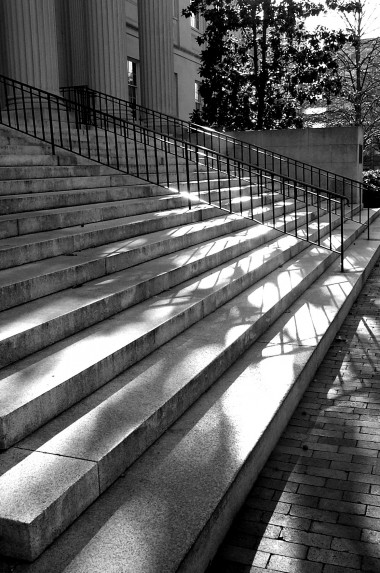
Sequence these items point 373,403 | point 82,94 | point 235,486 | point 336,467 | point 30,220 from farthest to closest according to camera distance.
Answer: point 82,94 → point 30,220 → point 373,403 → point 336,467 → point 235,486

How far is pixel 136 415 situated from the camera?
4.39 meters

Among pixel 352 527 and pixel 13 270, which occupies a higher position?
pixel 13 270

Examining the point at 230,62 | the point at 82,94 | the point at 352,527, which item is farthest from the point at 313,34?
the point at 352,527

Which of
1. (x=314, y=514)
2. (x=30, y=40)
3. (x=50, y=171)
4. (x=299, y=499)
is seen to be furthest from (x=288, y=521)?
(x=30, y=40)

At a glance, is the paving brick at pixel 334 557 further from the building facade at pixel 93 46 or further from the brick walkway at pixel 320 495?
the building facade at pixel 93 46

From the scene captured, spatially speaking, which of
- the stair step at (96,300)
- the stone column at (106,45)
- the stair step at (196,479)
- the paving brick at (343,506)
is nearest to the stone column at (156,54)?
the stone column at (106,45)

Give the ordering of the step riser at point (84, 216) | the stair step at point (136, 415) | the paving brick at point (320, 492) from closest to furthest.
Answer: the stair step at point (136, 415)
the paving brick at point (320, 492)
the step riser at point (84, 216)

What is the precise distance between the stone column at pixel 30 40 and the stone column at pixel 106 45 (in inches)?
101

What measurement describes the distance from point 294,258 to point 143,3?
37.4 ft

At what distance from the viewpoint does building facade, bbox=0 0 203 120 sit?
13.4 metres

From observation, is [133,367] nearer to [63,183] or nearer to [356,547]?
[356,547]

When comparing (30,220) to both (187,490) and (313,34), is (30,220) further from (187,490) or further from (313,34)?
(313,34)

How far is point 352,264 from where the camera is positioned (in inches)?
445

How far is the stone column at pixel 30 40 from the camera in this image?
13234 mm
